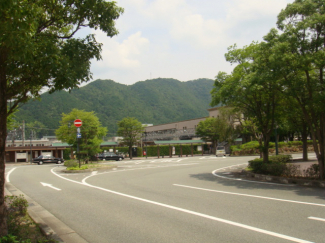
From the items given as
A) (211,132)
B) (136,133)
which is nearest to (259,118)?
(136,133)

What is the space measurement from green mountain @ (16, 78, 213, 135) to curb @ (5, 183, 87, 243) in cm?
9663

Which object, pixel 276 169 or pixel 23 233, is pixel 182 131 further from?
pixel 23 233

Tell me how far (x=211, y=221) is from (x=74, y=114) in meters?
35.0

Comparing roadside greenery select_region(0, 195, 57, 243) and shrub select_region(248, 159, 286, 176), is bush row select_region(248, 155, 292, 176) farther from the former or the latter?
roadside greenery select_region(0, 195, 57, 243)

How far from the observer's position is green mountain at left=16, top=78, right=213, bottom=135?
10675cm

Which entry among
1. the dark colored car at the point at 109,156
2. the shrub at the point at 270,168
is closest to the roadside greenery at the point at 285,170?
the shrub at the point at 270,168

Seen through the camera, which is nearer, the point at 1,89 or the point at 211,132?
the point at 1,89

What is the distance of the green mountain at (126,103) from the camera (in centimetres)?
10675

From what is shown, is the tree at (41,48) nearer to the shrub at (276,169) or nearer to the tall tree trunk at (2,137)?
the tall tree trunk at (2,137)

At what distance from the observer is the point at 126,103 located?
130 meters

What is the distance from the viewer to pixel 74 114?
38.6 meters

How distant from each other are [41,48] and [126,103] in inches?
4922

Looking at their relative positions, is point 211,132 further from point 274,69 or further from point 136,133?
point 274,69

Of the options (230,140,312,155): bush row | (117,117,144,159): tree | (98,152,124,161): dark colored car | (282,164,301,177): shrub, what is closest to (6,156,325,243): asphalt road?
(282,164,301,177): shrub
